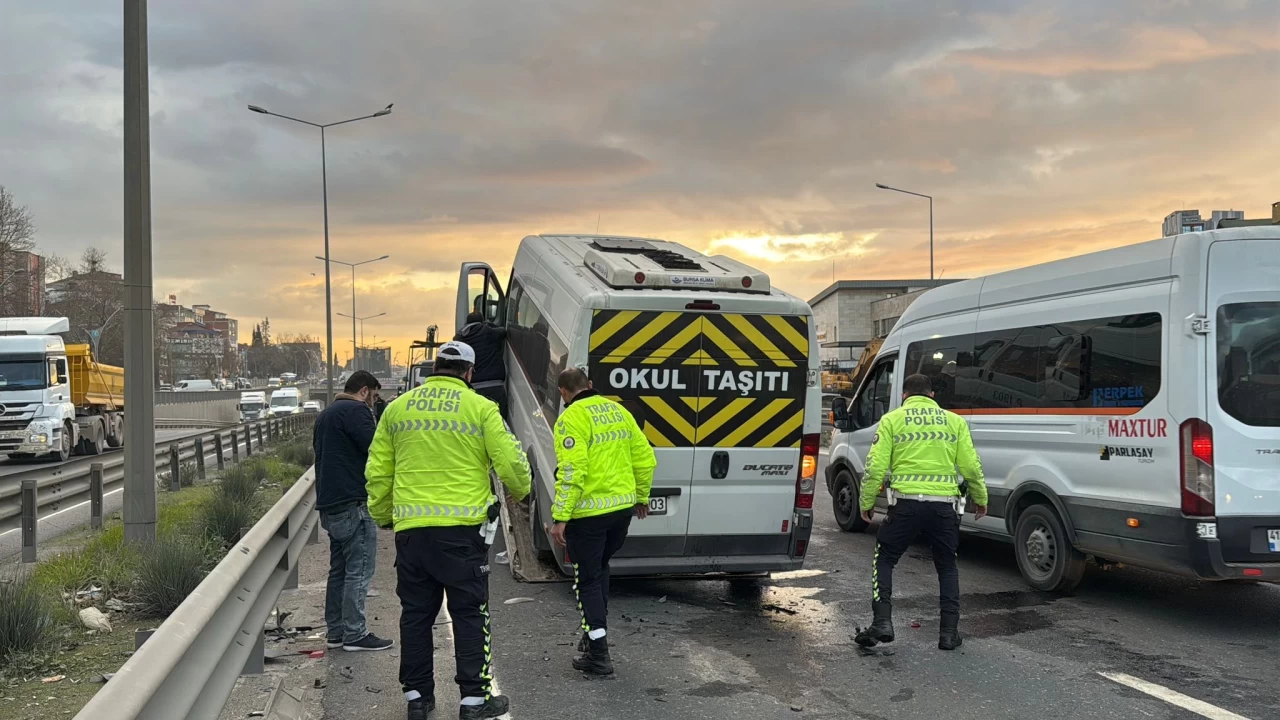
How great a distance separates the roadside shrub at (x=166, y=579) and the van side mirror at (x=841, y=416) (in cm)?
666

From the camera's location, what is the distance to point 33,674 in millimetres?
5273

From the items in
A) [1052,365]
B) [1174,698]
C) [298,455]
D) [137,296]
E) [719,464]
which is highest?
[137,296]

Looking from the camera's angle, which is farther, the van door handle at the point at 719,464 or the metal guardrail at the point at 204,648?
the van door handle at the point at 719,464

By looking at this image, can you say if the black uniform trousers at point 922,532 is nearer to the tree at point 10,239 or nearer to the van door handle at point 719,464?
the van door handle at point 719,464

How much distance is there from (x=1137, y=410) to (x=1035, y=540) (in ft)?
5.35

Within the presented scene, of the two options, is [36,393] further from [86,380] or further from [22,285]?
[22,285]

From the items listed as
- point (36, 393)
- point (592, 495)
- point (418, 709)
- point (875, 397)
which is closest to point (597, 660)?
point (592, 495)

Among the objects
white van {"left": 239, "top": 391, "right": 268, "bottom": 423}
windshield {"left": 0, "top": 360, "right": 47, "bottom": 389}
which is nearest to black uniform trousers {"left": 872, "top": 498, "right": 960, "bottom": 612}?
windshield {"left": 0, "top": 360, "right": 47, "bottom": 389}

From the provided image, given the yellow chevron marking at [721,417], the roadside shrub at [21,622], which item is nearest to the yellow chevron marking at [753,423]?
the yellow chevron marking at [721,417]

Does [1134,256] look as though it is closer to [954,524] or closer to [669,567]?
[954,524]

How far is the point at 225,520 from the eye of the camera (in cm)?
972

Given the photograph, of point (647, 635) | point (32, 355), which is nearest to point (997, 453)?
point (647, 635)

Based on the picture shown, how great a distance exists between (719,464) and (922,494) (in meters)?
1.86

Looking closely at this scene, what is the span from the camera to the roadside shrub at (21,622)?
17.7 ft
